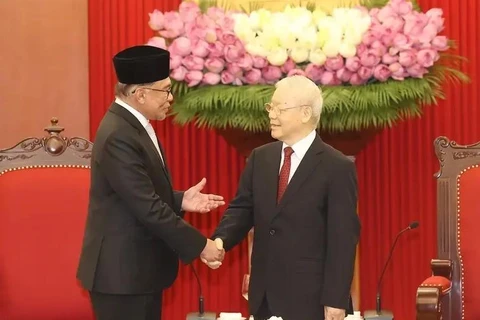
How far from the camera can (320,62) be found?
4.10m

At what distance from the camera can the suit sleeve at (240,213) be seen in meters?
3.73

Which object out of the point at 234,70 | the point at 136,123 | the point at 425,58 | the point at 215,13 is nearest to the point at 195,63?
the point at 234,70

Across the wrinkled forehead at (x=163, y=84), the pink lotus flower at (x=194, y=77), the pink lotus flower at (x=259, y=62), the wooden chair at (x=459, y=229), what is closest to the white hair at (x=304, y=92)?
the wrinkled forehead at (x=163, y=84)

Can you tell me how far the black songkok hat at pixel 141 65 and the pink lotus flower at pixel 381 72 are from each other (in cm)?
88

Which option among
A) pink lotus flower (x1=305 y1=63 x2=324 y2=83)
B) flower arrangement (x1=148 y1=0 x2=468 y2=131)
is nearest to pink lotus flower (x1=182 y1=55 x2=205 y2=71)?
flower arrangement (x1=148 y1=0 x2=468 y2=131)

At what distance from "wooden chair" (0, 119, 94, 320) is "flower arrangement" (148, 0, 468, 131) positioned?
25.8 inches

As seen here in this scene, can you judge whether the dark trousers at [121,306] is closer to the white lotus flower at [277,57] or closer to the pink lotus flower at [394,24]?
the white lotus flower at [277,57]

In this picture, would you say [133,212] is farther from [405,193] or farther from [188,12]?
[405,193]

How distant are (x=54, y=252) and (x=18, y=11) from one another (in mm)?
1621

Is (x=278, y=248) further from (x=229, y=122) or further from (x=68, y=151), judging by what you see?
(x=68, y=151)

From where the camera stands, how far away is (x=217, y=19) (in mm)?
4289

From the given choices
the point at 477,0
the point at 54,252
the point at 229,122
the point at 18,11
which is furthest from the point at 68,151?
the point at 477,0

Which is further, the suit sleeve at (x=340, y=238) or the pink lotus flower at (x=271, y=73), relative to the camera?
the pink lotus flower at (x=271, y=73)

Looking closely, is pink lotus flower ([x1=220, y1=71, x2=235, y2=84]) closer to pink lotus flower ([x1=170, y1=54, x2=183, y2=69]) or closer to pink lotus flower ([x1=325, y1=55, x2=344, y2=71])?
pink lotus flower ([x1=170, y1=54, x2=183, y2=69])
